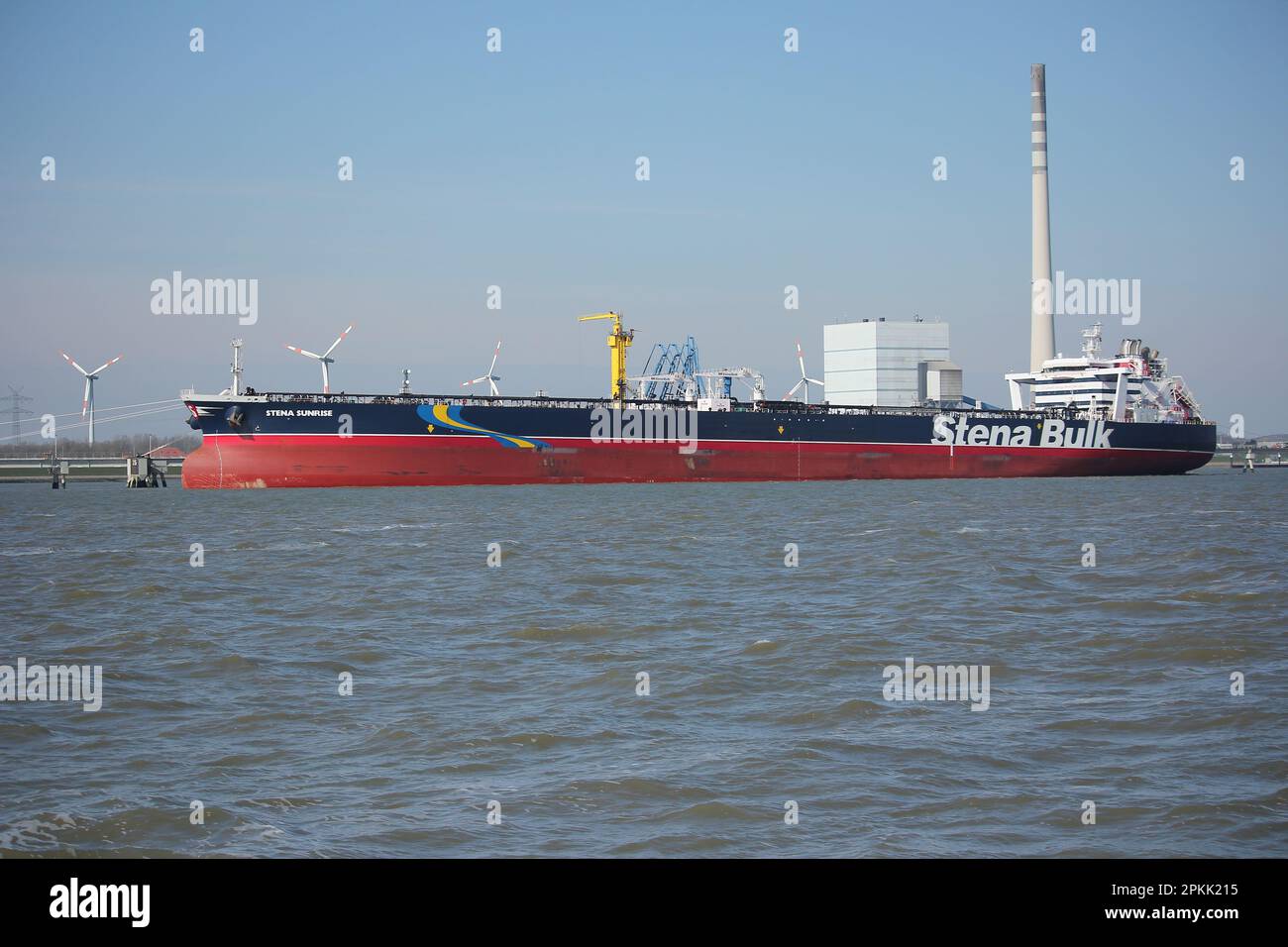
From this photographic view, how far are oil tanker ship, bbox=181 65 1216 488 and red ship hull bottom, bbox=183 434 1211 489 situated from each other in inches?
3.0

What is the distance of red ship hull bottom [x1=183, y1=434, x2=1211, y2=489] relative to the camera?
5503cm

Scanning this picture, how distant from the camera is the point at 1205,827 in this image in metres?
7.64

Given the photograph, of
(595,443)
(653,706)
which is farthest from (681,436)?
(653,706)

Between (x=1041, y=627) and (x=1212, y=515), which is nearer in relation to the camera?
(x=1041, y=627)

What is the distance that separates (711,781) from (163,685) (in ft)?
23.8

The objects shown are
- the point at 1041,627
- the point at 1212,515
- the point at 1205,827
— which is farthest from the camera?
the point at 1212,515

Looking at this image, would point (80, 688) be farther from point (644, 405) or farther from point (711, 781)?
point (644, 405)

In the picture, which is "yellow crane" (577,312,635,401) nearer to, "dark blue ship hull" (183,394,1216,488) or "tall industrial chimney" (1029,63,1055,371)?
"dark blue ship hull" (183,394,1216,488)

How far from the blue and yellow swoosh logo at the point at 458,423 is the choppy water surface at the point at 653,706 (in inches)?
1123

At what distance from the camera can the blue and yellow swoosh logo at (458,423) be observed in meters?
55.2

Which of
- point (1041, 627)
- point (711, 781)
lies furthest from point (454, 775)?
point (1041, 627)

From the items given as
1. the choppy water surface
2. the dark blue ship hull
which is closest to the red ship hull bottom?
the dark blue ship hull
